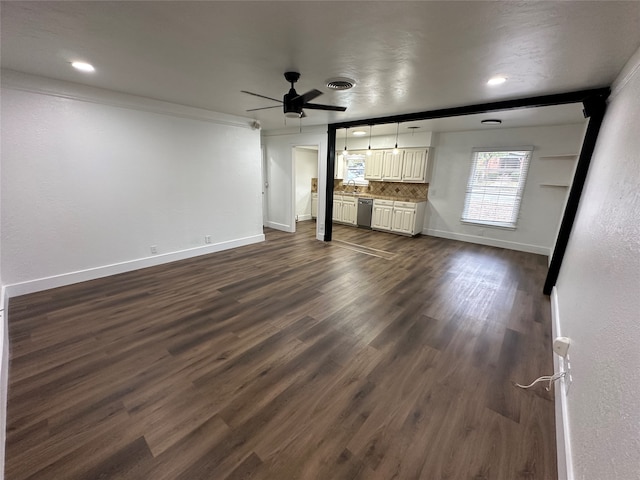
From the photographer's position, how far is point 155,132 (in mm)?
3938

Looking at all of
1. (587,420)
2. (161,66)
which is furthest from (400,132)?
(587,420)

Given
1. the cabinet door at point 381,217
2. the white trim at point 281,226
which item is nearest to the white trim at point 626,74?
the cabinet door at point 381,217

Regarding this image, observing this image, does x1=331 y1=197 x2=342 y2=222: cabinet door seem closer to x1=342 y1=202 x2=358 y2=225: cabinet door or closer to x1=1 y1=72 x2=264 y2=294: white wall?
x1=342 y1=202 x2=358 y2=225: cabinet door

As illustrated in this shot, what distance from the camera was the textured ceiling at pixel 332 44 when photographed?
1.63 meters

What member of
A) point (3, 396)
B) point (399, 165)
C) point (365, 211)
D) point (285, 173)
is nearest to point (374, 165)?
point (399, 165)

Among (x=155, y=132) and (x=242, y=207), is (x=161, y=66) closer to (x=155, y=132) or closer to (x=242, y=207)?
(x=155, y=132)

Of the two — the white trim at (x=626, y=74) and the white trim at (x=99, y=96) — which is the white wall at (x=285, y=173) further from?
the white trim at (x=626, y=74)

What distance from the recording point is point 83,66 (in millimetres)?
2631

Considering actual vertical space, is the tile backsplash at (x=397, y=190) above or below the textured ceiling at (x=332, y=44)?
below

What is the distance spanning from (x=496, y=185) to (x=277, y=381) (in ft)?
20.5

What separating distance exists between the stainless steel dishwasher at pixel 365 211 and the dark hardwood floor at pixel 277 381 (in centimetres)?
376

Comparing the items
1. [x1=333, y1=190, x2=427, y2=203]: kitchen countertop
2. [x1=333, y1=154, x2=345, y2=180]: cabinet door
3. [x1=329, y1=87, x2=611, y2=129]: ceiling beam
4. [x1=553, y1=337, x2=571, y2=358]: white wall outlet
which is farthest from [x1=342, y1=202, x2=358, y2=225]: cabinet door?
[x1=553, y1=337, x2=571, y2=358]: white wall outlet

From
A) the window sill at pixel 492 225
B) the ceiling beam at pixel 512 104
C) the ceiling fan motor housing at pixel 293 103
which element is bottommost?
the window sill at pixel 492 225

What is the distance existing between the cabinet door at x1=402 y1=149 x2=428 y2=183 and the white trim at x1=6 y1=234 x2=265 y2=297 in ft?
14.9
